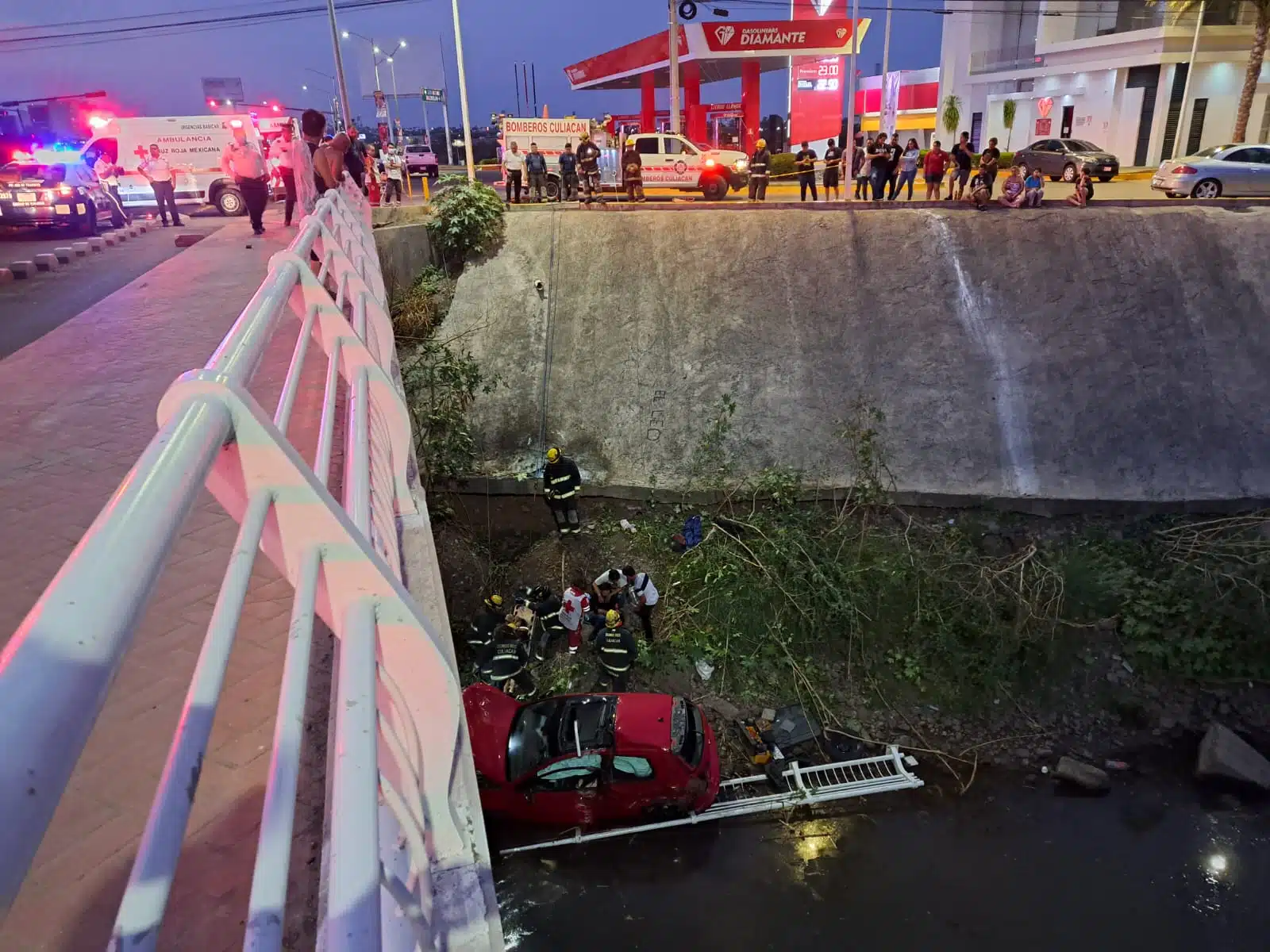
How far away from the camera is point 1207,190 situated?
1750 cm

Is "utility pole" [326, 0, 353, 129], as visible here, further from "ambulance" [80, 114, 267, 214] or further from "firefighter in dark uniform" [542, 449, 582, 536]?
"firefighter in dark uniform" [542, 449, 582, 536]

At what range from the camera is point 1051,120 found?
30484 mm

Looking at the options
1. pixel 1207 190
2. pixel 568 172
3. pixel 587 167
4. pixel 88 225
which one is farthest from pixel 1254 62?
pixel 88 225

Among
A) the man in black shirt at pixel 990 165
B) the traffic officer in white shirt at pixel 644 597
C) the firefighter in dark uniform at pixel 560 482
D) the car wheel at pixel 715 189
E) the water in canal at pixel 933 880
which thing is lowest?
the water in canal at pixel 933 880

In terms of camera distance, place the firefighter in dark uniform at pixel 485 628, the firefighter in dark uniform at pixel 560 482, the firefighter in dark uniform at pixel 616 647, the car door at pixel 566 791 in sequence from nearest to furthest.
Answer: the car door at pixel 566 791 → the firefighter in dark uniform at pixel 616 647 → the firefighter in dark uniform at pixel 485 628 → the firefighter in dark uniform at pixel 560 482

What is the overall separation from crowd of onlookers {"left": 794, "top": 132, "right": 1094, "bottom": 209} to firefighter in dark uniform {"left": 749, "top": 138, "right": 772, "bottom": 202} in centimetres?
112

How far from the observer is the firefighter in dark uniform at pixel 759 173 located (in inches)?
701

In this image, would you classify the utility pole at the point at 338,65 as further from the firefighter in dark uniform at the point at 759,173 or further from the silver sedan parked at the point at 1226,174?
the silver sedan parked at the point at 1226,174

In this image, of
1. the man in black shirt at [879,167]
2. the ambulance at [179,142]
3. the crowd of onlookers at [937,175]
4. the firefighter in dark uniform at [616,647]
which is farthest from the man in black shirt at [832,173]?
the ambulance at [179,142]

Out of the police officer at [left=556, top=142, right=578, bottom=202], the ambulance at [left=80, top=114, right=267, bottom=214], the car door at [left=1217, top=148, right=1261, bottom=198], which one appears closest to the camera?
the car door at [left=1217, top=148, right=1261, bottom=198]

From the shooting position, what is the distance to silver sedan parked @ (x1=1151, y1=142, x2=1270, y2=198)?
17.2 meters

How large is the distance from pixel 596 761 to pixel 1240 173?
1917 cm

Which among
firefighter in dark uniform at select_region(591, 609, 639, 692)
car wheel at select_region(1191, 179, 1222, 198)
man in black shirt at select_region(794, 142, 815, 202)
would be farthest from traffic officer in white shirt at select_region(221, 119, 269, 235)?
car wheel at select_region(1191, 179, 1222, 198)

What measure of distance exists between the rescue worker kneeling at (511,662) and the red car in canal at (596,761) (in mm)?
980
